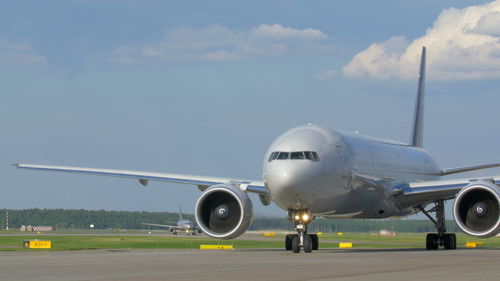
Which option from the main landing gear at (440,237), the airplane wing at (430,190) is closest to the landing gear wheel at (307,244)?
the airplane wing at (430,190)

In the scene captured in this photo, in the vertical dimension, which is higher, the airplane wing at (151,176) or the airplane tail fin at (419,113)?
the airplane tail fin at (419,113)

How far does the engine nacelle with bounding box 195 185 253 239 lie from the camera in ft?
104

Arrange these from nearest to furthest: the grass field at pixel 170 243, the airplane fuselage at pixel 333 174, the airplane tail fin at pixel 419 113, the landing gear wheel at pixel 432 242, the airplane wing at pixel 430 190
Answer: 1. the airplane fuselage at pixel 333 174
2. the airplane wing at pixel 430 190
3. the landing gear wheel at pixel 432 242
4. the grass field at pixel 170 243
5. the airplane tail fin at pixel 419 113

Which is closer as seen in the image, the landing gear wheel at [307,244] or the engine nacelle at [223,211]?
the landing gear wheel at [307,244]

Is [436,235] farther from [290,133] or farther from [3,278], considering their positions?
[3,278]

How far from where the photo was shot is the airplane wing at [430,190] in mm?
32719

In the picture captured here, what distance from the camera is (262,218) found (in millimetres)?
39969

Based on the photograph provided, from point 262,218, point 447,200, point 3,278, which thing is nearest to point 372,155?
point 447,200

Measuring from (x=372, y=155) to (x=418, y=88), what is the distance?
55.5 feet

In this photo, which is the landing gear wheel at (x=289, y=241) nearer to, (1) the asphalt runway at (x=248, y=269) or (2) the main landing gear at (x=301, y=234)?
(2) the main landing gear at (x=301, y=234)

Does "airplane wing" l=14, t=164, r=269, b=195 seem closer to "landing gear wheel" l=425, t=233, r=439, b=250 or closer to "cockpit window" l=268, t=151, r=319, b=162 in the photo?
"cockpit window" l=268, t=151, r=319, b=162

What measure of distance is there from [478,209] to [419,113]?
66.6 feet

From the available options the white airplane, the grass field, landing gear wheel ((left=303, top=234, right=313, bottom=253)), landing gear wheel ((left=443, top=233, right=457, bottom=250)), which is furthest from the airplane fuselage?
the grass field

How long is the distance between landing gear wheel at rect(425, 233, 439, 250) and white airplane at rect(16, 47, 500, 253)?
0.04 metres
